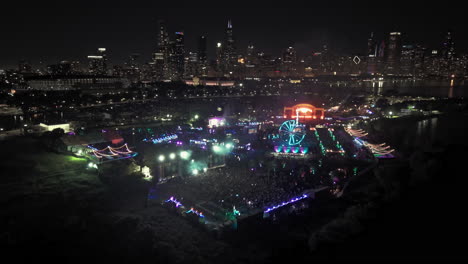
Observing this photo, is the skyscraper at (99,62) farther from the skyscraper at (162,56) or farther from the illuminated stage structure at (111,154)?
the illuminated stage structure at (111,154)

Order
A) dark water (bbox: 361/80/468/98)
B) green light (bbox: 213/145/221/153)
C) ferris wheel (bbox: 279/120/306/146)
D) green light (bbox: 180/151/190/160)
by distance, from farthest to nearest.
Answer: dark water (bbox: 361/80/468/98) < ferris wheel (bbox: 279/120/306/146) < green light (bbox: 213/145/221/153) < green light (bbox: 180/151/190/160)

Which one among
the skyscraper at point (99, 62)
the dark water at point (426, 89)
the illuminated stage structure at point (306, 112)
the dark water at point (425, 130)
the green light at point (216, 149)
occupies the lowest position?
the dark water at point (425, 130)

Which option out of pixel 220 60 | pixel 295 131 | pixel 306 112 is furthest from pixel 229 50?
pixel 295 131

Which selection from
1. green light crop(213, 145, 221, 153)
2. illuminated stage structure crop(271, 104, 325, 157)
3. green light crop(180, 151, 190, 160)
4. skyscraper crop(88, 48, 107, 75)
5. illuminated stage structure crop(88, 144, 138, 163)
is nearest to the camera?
illuminated stage structure crop(88, 144, 138, 163)

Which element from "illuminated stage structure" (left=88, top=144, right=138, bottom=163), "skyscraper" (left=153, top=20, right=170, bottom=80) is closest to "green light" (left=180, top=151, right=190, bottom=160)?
"illuminated stage structure" (left=88, top=144, right=138, bottom=163)

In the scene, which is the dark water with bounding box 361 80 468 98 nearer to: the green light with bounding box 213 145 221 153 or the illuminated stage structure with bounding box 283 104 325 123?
the illuminated stage structure with bounding box 283 104 325 123

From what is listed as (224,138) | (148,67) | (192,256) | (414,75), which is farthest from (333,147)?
(414,75)

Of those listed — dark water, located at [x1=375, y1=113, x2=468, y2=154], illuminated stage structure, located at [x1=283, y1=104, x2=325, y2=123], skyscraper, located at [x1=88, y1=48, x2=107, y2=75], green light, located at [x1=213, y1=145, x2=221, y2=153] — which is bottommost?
dark water, located at [x1=375, y1=113, x2=468, y2=154]

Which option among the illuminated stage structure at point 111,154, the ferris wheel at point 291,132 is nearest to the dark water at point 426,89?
the ferris wheel at point 291,132

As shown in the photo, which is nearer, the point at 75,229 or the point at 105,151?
the point at 75,229

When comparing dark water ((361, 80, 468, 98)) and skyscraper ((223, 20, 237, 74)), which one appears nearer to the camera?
dark water ((361, 80, 468, 98))

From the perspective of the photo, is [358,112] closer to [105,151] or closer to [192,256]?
[105,151]
